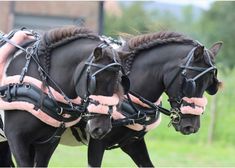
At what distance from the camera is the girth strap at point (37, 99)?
14.6 ft

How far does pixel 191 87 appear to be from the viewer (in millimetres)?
4832

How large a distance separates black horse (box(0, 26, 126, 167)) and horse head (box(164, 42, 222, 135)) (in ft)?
2.55

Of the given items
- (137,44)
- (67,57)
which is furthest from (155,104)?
(67,57)

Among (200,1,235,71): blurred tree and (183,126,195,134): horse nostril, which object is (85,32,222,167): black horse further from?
(200,1,235,71): blurred tree

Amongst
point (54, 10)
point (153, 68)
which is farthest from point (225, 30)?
point (153, 68)

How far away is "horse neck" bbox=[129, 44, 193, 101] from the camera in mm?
5066

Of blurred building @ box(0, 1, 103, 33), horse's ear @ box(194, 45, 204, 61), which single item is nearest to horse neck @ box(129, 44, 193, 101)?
horse's ear @ box(194, 45, 204, 61)

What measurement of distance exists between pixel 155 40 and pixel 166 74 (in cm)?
36

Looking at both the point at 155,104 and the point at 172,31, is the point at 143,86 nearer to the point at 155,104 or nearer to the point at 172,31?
the point at 155,104

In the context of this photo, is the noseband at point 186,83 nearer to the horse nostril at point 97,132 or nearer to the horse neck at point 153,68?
the horse neck at point 153,68

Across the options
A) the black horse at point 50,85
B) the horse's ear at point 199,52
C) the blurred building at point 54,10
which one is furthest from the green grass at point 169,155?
the blurred building at point 54,10

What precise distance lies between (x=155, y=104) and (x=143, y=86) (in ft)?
0.65

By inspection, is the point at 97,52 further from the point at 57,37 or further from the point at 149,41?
the point at 149,41

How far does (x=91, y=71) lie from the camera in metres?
4.23
